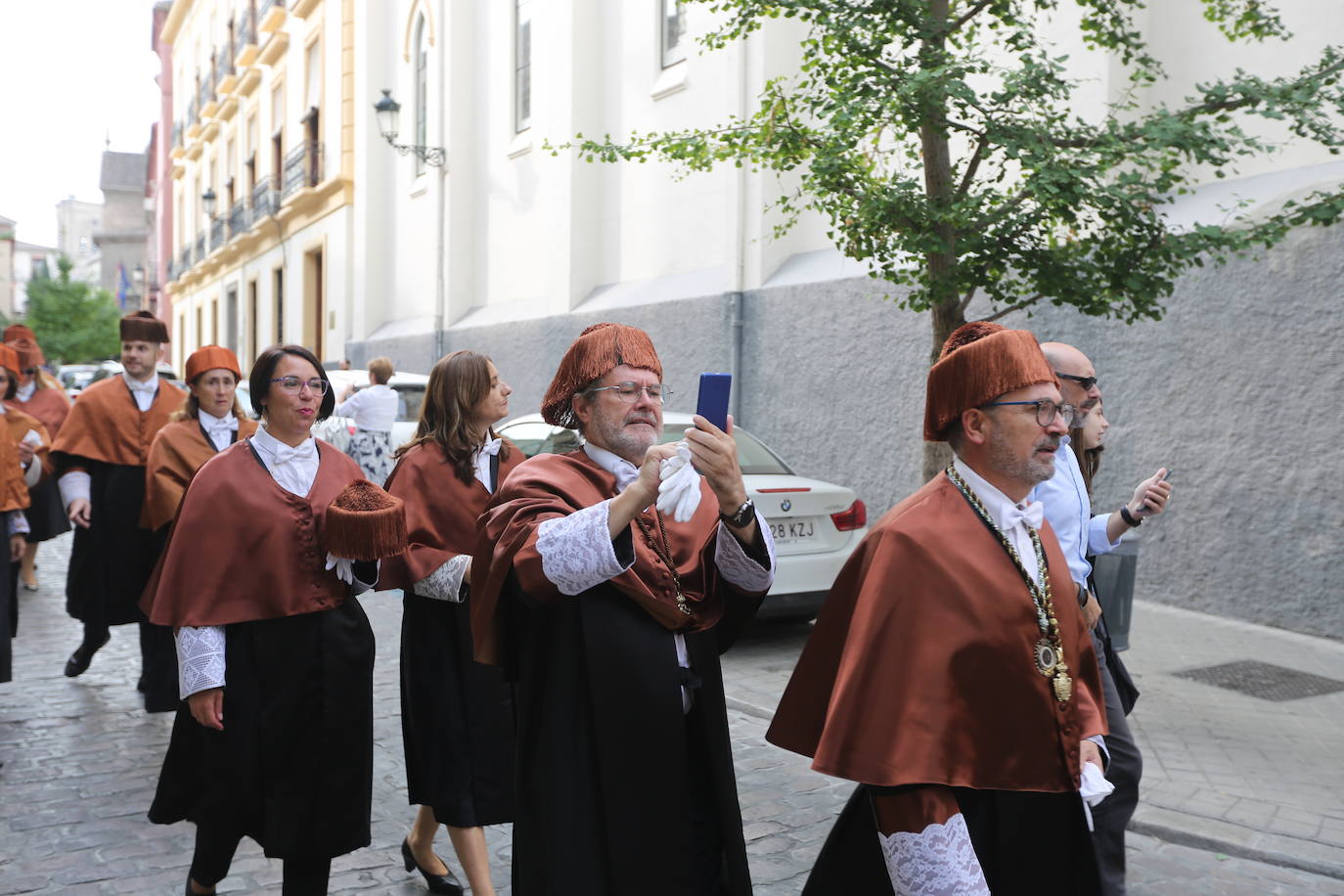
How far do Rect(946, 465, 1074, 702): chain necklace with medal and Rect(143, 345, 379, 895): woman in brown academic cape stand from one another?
196 centimetres

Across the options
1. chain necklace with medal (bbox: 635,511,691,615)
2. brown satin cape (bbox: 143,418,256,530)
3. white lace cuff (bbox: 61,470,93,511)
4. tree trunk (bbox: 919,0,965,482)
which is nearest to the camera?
chain necklace with medal (bbox: 635,511,691,615)

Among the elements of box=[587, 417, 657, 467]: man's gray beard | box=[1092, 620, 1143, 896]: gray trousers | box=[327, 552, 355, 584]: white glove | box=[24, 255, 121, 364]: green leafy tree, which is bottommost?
box=[1092, 620, 1143, 896]: gray trousers

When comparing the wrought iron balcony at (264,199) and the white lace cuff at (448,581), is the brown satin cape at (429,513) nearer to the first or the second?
the white lace cuff at (448,581)

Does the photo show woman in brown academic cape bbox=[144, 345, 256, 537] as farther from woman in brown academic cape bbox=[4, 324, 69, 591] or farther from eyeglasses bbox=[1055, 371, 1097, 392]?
woman in brown academic cape bbox=[4, 324, 69, 591]

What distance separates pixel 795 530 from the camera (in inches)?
316

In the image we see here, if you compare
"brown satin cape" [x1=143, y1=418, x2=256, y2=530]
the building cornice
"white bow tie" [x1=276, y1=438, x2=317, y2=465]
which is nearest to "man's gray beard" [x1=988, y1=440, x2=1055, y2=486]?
"white bow tie" [x1=276, y1=438, x2=317, y2=465]

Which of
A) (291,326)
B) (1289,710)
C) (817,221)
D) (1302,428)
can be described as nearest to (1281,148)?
(1302,428)

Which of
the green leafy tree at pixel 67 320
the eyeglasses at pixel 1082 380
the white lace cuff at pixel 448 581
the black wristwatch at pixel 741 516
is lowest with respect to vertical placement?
the white lace cuff at pixel 448 581

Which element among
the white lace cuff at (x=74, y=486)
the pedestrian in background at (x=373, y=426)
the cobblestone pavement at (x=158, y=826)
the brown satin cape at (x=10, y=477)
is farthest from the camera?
the pedestrian in background at (x=373, y=426)

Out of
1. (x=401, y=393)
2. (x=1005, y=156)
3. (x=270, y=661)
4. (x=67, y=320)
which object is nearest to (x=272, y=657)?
(x=270, y=661)

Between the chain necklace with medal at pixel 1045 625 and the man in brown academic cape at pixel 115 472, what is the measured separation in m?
5.44

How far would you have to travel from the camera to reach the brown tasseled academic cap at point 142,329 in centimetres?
680

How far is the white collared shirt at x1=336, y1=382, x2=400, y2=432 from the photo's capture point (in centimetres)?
1132

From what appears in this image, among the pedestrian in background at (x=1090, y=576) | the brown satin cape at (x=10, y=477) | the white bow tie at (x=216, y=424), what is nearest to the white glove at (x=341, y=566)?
the pedestrian in background at (x=1090, y=576)
